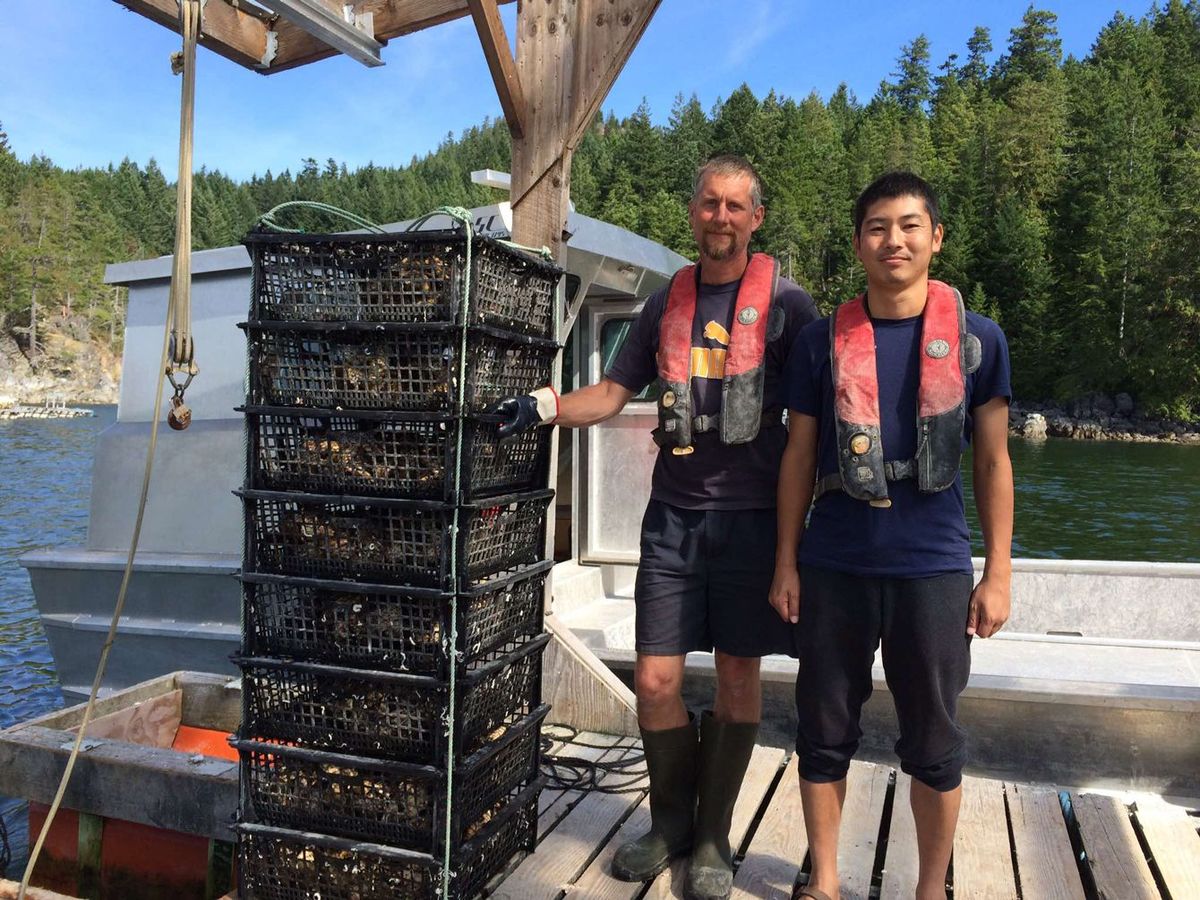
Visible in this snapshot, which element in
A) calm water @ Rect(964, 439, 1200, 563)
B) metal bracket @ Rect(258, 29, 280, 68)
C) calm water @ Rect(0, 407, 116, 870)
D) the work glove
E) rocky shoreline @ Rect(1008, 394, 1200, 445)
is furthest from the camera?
rocky shoreline @ Rect(1008, 394, 1200, 445)

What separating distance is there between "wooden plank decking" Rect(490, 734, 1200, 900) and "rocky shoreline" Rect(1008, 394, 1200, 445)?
55313mm

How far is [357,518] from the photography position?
2.62m

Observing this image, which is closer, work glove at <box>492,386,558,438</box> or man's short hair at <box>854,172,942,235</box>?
man's short hair at <box>854,172,942,235</box>

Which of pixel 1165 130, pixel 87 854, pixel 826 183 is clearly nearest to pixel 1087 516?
pixel 87 854

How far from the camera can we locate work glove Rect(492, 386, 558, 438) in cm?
263

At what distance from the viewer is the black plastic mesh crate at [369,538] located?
2.54m

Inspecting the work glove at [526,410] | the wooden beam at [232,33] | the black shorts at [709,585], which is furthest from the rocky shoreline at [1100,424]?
the work glove at [526,410]

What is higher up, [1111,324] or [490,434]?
[1111,324]

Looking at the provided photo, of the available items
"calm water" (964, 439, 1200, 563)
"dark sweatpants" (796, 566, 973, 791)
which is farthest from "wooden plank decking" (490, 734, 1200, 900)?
"calm water" (964, 439, 1200, 563)

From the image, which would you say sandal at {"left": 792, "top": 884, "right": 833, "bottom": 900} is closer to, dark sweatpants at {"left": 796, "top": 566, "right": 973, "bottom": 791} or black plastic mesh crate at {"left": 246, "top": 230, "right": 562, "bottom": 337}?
dark sweatpants at {"left": 796, "top": 566, "right": 973, "bottom": 791}

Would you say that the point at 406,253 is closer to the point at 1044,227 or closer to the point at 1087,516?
the point at 1087,516

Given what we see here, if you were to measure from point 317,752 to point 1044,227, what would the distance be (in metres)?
84.1

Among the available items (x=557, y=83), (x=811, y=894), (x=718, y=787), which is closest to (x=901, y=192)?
(x=718, y=787)

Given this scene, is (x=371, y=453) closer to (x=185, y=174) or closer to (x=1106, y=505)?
(x=185, y=174)
